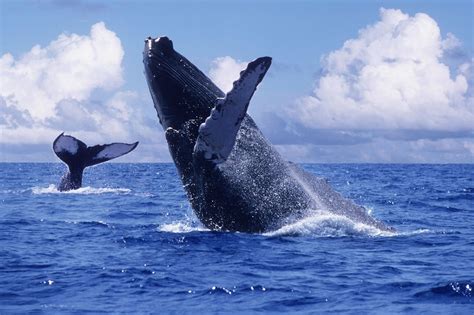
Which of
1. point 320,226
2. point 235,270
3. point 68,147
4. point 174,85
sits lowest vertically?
point 235,270

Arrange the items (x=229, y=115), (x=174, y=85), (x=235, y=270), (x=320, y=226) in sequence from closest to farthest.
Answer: (x=235, y=270) < (x=229, y=115) < (x=174, y=85) < (x=320, y=226)

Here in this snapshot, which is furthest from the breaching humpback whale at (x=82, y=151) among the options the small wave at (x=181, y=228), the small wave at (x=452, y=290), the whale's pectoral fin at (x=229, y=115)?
the small wave at (x=452, y=290)

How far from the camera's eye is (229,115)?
29.5ft

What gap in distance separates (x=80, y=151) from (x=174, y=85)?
9948 millimetres

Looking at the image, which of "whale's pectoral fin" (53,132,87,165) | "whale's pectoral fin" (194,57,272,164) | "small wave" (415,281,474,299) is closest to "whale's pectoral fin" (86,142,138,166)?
"whale's pectoral fin" (53,132,87,165)

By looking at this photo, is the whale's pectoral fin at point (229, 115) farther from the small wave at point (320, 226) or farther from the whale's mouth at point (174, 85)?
the small wave at point (320, 226)

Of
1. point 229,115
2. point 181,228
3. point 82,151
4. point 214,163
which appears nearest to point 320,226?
point 214,163

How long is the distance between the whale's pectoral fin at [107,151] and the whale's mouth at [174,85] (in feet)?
24.5

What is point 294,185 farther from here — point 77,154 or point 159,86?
point 77,154

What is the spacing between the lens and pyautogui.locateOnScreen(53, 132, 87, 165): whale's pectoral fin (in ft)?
62.5

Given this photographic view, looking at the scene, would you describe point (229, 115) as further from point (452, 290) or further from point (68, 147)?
point (68, 147)

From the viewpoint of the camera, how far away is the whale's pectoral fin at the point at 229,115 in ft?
28.9

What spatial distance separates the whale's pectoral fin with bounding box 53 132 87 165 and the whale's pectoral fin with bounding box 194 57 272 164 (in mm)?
10411

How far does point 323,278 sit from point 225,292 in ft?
4.39
